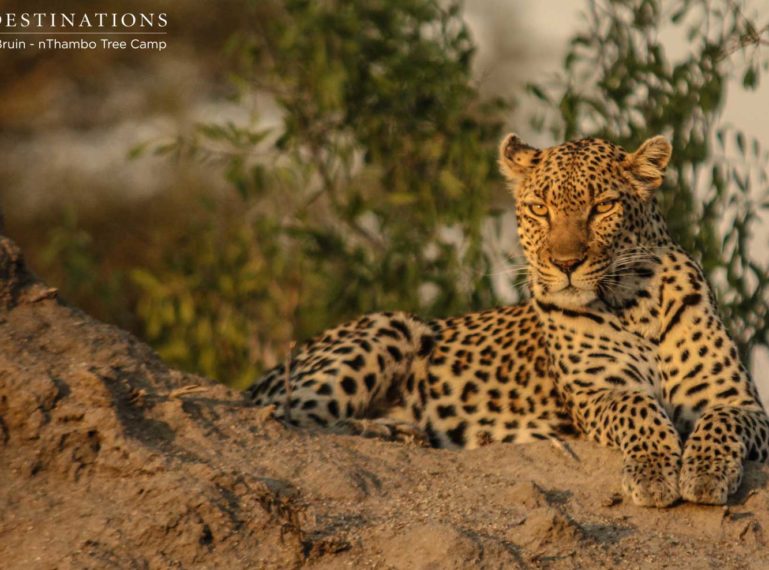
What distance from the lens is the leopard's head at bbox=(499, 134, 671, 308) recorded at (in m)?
7.90

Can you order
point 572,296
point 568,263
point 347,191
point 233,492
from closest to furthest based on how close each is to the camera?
point 233,492, point 568,263, point 572,296, point 347,191

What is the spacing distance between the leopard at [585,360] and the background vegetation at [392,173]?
180 cm

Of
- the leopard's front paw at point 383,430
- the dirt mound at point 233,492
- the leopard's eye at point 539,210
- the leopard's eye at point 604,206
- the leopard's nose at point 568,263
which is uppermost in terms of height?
the leopard's eye at point 604,206

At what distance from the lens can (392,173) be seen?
12188 millimetres

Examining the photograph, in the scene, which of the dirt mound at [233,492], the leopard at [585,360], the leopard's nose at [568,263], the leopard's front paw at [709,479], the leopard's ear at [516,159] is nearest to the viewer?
the dirt mound at [233,492]

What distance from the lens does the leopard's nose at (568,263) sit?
7.83 meters

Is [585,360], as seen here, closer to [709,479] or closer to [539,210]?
[539,210]

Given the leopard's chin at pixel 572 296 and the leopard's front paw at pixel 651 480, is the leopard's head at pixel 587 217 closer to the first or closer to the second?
the leopard's chin at pixel 572 296

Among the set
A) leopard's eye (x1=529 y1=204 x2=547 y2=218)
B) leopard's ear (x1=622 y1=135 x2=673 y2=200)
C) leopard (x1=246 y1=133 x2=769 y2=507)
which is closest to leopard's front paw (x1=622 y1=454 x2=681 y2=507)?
leopard (x1=246 y1=133 x2=769 y2=507)

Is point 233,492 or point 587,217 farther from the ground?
point 587,217

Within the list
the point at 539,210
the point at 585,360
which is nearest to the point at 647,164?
the point at 539,210

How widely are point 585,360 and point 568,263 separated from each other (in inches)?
24.0

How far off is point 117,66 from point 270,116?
239cm

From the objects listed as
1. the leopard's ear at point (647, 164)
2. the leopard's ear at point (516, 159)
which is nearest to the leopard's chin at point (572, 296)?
the leopard's ear at point (647, 164)
